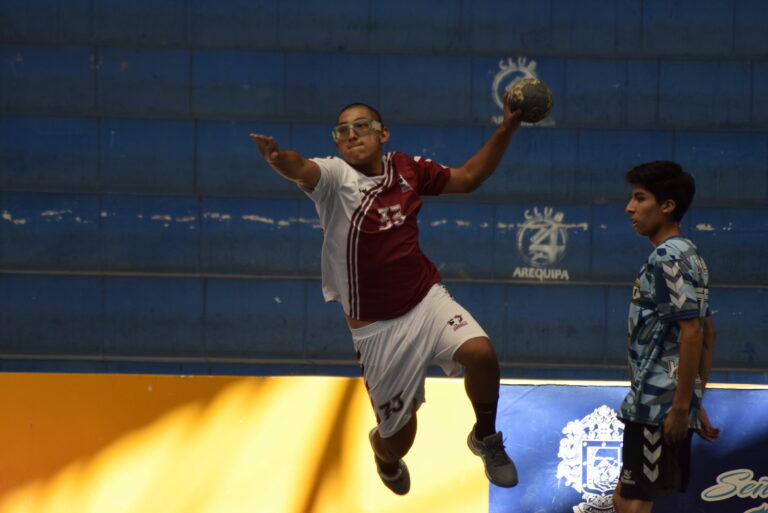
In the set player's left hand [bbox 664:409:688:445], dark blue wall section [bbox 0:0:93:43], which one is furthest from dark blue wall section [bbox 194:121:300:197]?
player's left hand [bbox 664:409:688:445]

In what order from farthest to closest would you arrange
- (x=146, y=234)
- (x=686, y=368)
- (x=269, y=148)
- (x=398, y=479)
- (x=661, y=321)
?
(x=146, y=234)
(x=398, y=479)
(x=661, y=321)
(x=686, y=368)
(x=269, y=148)

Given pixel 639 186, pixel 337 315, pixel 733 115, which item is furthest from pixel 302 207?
pixel 639 186

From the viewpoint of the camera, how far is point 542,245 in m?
10.9

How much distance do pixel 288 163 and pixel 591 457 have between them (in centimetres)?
246

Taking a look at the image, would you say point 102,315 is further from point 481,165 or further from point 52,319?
point 481,165

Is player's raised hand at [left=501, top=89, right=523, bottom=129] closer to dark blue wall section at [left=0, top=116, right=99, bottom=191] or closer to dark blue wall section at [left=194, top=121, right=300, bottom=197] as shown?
dark blue wall section at [left=194, top=121, right=300, bottom=197]

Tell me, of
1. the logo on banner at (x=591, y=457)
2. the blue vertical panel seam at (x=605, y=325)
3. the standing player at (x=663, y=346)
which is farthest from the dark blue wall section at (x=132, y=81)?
the standing player at (x=663, y=346)

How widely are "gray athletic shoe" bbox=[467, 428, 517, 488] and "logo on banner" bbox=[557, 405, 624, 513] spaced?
86cm

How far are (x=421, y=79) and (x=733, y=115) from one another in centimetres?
341

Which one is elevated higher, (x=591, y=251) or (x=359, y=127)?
(x=359, y=127)

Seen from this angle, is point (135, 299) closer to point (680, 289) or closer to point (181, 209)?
point (181, 209)

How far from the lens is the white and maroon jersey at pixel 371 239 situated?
189 inches

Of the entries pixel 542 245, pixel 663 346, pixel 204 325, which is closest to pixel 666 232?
pixel 663 346

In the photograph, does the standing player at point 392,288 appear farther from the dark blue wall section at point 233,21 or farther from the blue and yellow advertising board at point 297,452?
the dark blue wall section at point 233,21
